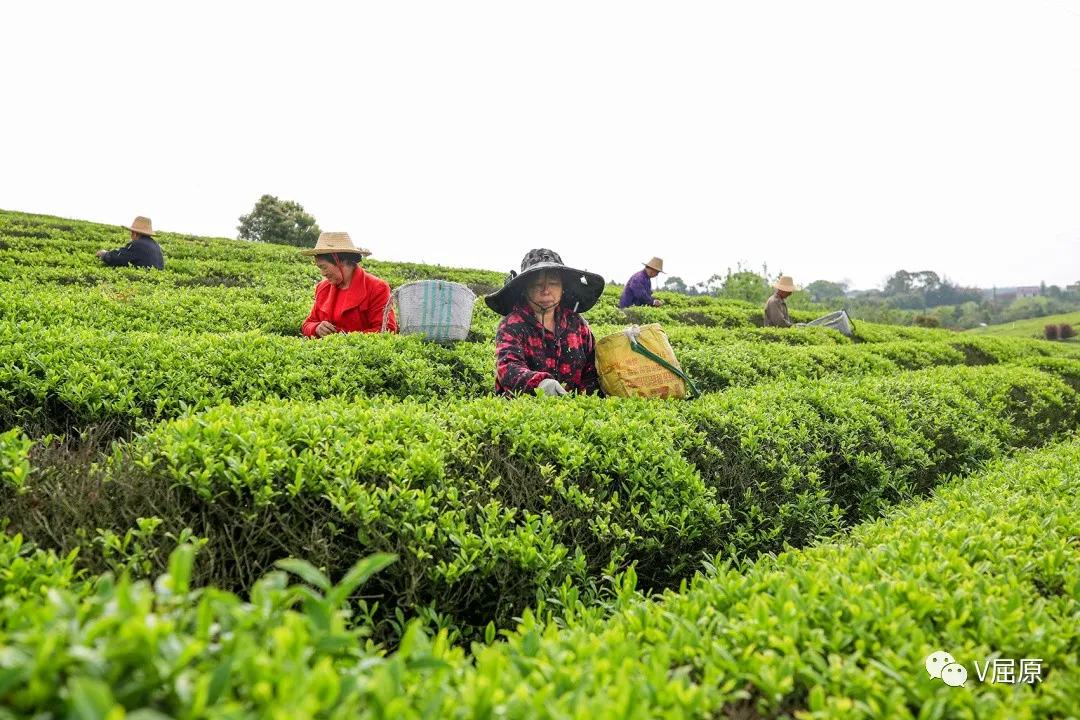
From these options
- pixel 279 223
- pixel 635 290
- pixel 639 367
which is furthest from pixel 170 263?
pixel 279 223

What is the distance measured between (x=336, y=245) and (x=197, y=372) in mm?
2064

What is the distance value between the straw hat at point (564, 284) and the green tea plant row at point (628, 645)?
246 centimetres

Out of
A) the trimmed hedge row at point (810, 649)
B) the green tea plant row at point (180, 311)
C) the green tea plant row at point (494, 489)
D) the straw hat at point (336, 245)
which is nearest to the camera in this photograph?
A: the trimmed hedge row at point (810, 649)

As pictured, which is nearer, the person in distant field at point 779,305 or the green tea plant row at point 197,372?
the green tea plant row at point 197,372

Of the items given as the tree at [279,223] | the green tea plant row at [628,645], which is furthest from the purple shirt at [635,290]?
the tree at [279,223]

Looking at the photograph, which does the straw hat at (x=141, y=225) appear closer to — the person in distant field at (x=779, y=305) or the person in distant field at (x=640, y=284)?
the person in distant field at (x=640, y=284)

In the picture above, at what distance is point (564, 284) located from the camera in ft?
15.6

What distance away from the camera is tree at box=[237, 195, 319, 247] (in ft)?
130

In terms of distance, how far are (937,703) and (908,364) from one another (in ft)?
33.0

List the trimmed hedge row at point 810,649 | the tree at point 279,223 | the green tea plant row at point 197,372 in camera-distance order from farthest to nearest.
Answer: the tree at point 279,223, the green tea plant row at point 197,372, the trimmed hedge row at point 810,649

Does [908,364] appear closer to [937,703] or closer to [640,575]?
[640,575]

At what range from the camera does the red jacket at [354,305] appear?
6.77 meters

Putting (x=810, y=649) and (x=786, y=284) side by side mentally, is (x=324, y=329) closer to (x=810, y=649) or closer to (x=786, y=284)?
(x=810, y=649)

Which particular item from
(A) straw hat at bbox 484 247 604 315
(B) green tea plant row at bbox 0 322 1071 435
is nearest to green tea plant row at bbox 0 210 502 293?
(B) green tea plant row at bbox 0 322 1071 435
